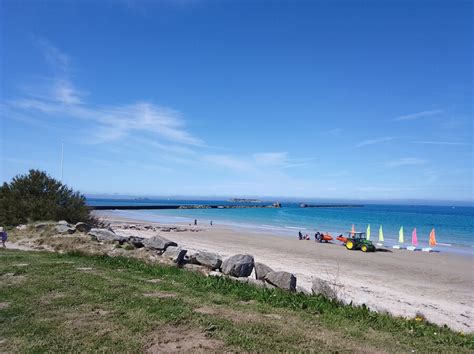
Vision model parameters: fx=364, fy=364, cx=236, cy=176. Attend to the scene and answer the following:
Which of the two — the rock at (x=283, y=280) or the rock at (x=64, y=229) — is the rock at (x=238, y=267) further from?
the rock at (x=64, y=229)

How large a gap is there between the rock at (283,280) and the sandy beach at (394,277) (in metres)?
1.74

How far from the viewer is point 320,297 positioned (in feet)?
23.9

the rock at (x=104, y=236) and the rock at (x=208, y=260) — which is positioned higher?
the rock at (x=104, y=236)

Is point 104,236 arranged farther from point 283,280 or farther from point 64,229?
point 283,280

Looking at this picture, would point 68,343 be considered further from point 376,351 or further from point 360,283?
point 360,283

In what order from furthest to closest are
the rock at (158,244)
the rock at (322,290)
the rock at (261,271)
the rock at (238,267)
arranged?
the rock at (158,244)
the rock at (238,267)
the rock at (261,271)
the rock at (322,290)

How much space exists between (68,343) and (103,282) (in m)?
3.19

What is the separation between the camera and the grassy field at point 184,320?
15.5ft

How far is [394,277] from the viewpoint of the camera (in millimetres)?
16328

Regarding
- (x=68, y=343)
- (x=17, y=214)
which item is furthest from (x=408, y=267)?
(x=17, y=214)

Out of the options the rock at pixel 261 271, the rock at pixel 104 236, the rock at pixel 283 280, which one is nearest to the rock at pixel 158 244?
the rock at pixel 104 236

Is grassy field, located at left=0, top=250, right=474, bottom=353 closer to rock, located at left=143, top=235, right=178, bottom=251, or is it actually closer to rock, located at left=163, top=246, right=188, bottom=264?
rock, located at left=163, top=246, right=188, bottom=264

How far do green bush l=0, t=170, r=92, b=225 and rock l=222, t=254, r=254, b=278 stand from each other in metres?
12.3

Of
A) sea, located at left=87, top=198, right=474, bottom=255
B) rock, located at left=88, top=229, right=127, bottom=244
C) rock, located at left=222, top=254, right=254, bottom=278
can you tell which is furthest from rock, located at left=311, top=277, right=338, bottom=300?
sea, located at left=87, top=198, right=474, bottom=255
